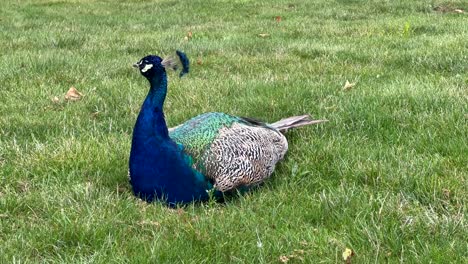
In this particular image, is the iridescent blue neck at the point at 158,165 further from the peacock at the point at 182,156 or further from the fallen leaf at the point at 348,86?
the fallen leaf at the point at 348,86

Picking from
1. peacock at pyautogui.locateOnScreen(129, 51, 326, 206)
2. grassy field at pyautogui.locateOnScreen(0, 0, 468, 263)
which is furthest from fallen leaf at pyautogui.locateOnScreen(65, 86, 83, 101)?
peacock at pyautogui.locateOnScreen(129, 51, 326, 206)

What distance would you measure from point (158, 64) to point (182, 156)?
0.58 meters

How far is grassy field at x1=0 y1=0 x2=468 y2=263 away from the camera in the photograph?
10.7ft

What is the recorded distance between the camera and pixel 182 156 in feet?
12.5

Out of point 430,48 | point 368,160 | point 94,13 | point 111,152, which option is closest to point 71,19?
point 94,13

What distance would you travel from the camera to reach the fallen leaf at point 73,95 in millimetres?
6695

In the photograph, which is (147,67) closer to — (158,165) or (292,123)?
(158,165)

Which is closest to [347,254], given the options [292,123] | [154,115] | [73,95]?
[154,115]

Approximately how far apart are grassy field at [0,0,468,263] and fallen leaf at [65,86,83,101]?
123mm

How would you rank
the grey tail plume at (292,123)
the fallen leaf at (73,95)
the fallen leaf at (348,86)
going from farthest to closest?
A: the fallen leaf at (348,86) < the fallen leaf at (73,95) < the grey tail plume at (292,123)

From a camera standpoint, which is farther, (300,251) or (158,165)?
(158,165)

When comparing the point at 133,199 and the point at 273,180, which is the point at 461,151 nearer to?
the point at 273,180

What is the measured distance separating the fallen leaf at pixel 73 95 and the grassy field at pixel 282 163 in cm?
12

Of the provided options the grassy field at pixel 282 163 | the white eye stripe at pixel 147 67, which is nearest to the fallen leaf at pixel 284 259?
the grassy field at pixel 282 163
